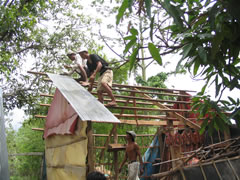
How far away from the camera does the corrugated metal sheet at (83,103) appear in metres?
3.63

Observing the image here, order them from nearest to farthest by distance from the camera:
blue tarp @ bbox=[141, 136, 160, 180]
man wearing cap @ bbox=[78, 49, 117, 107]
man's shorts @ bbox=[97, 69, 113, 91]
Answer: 1. man wearing cap @ bbox=[78, 49, 117, 107]
2. man's shorts @ bbox=[97, 69, 113, 91]
3. blue tarp @ bbox=[141, 136, 160, 180]

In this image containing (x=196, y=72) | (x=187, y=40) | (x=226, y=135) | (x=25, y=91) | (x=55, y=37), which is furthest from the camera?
(x=55, y=37)

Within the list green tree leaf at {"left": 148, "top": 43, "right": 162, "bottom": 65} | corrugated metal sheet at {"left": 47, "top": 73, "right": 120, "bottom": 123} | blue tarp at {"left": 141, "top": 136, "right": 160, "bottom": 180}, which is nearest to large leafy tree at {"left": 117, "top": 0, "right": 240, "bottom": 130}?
green tree leaf at {"left": 148, "top": 43, "right": 162, "bottom": 65}

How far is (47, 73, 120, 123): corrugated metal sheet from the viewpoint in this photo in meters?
3.63

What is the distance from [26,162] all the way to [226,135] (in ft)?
27.5

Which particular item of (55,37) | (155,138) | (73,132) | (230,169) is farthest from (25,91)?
(230,169)

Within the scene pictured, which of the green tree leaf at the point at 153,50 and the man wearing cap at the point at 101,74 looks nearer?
the green tree leaf at the point at 153,50

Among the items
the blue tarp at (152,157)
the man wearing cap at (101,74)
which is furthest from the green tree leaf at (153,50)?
the blue tarp at (152,157)

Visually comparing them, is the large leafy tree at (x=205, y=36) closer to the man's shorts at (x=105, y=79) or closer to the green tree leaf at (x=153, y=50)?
the green tree leaf at (x=153, y=50)

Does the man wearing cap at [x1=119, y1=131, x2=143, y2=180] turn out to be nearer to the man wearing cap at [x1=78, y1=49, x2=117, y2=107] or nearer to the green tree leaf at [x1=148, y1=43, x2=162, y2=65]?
the man wearing cap at [x1=78, y1=49, x2=117, y2=107]

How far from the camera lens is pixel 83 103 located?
402cm

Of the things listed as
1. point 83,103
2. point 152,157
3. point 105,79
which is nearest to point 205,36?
point 83,103

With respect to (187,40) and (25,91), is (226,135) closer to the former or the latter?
(187,40)

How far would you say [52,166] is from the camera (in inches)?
205
